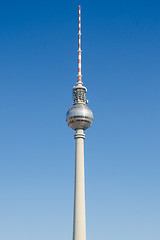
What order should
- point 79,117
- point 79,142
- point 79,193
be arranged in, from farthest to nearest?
point 79,142 → point 79,117 → point 79,193

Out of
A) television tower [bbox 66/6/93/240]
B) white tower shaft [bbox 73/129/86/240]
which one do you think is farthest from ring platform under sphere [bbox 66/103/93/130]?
white tower shaft [bbox 73/129/86/240]

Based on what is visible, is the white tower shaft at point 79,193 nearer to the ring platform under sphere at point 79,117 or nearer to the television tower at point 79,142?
the television tower at point 79,142

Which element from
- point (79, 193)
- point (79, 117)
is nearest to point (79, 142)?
point (79, 117)

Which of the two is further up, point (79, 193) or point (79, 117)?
point (79, 117)

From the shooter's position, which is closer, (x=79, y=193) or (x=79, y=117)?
(x=79, y=193)

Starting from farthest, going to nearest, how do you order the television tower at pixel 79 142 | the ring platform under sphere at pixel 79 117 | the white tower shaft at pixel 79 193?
the ring platform under sphere at pixel 79 117, the television tower at pixel 79 142, the white tower shaft at pixel 79 193

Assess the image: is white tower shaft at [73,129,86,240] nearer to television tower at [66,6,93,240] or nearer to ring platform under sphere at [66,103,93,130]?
television tower at [66,6,93,240]

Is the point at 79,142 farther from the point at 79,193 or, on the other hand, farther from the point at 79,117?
the point at 79,193

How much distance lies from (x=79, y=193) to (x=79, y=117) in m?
14.6

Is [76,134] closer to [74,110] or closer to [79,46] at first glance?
[74,110]

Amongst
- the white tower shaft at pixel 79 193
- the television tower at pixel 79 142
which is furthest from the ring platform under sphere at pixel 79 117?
the white tower shaft at pixel 79 193

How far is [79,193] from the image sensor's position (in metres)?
73.6

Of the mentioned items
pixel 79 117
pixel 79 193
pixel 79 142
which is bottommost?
pixel 79 193

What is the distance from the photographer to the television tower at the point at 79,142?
235 feet
